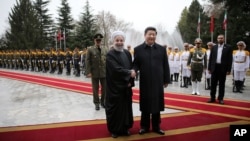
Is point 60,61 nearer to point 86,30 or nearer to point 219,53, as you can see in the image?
point 219,53

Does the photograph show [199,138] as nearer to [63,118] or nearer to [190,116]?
[190,116]

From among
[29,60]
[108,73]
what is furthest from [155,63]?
[29,60]

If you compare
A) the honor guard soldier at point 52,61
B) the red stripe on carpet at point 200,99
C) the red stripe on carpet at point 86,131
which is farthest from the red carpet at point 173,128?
the honor guard soldier at point 52,61

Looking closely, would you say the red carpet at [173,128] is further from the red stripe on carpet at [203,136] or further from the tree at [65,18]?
the tree at [65,18]

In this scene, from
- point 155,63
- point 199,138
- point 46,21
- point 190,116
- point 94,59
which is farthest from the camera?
point 46,21

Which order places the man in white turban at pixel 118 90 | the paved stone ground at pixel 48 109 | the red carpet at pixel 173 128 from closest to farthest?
the red carpet at pixel 173 128 < the man in white turban at pixel 118 90 < the paved stone ground at pixel 48 109

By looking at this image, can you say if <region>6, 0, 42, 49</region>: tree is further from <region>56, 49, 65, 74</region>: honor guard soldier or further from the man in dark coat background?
the man in dark coat background

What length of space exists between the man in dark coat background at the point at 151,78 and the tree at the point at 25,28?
123 ft

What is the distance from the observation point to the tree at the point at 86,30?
38.4 m

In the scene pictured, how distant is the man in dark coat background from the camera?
5.31m

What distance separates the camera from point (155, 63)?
212 inches

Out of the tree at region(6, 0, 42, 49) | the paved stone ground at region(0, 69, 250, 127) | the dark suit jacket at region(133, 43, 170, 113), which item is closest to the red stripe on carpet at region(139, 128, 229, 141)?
the dark suit jacket at region(133, 43, 170, 113)

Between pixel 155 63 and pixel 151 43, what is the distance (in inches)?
15.5

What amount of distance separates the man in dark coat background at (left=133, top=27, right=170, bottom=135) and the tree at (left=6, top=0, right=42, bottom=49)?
3737cm
